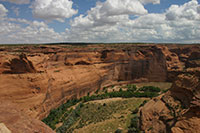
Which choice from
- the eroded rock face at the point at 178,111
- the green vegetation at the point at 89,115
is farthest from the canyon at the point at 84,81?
the green vegetation at the point at 89,115

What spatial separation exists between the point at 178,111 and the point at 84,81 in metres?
22.2

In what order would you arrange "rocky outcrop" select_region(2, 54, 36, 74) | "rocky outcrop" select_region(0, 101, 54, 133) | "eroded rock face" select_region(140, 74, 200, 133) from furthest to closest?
"rocky outcrop" select_region(2, 54, 36, 74)
"eroded rock face" select_region(140, 74, 200, 133)
"rocky outcrop" select_region(0, 101, 54, 133)

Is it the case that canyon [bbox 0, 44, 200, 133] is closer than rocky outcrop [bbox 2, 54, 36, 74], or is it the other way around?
canyon [bbox 0, 44, 200, 133]

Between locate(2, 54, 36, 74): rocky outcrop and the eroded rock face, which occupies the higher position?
locate(2, 54, 36, 74): rocky outcrop

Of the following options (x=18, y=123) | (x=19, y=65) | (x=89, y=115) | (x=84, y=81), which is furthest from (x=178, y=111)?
(x=84, y=81)

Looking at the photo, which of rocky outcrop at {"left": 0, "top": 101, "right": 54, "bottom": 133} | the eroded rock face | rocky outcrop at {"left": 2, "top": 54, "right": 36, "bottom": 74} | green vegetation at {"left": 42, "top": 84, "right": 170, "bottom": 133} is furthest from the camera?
rocky outcrop at {"left": 2, "top": 54, "right": 36, "bottom": 74}

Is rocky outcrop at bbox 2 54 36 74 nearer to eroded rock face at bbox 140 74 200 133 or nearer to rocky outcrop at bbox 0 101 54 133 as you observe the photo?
rocky outcrop at bbox 0 101 54 133

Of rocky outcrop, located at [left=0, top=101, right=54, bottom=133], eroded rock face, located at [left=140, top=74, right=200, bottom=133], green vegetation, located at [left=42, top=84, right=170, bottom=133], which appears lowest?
green vegetation, located at [left=42, top=84, right=170, bottom=133]

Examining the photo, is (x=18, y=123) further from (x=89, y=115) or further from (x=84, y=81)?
(x=84, y=81)

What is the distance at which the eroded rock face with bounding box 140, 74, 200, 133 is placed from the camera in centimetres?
1135

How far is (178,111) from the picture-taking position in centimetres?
1383

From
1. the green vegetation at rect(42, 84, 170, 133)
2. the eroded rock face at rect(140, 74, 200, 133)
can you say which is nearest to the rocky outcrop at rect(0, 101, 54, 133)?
the eroded rock face at rect(140, 74, 200, 133)

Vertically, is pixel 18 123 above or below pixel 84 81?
above

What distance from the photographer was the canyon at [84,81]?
37.5ft
